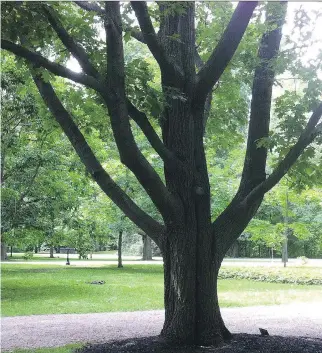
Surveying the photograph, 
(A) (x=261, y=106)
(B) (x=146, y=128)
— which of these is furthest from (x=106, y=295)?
(B) (x=146, y=128)

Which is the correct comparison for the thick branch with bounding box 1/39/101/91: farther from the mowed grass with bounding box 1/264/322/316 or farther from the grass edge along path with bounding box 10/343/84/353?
the mowed grass with bounding box 1/264/322/316

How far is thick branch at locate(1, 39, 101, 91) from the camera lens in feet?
14.7

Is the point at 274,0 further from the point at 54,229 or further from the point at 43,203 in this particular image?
the point at 54,229

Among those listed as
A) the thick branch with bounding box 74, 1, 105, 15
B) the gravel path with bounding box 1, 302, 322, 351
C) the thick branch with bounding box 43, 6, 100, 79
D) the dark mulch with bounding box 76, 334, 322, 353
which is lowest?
the gravel path with bounding box 1, 302, 322, 351

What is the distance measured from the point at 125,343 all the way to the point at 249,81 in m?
4.21

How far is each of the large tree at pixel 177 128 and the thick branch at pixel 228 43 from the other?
0.04 feet

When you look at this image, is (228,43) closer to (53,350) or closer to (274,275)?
(53,350)

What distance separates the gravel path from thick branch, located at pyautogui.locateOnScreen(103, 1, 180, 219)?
2971 mm

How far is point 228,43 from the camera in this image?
5.26 metres

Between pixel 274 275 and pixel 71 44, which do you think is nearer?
pixel 71 44

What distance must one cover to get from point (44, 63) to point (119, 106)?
931 millimetres

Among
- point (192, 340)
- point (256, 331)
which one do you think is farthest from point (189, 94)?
point (256, 331)

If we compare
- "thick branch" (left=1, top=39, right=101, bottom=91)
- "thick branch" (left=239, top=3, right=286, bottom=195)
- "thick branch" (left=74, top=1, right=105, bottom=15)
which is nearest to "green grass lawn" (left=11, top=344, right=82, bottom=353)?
"thick branch" (left=239, top=3, right=286, bottom=195)

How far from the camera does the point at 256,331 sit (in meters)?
8.21
